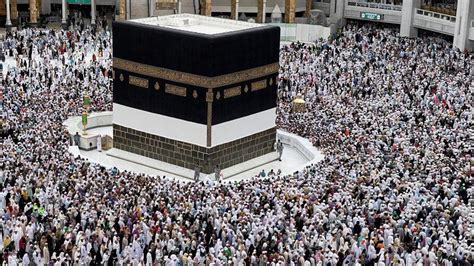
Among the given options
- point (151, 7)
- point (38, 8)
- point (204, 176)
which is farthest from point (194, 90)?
point (38, 8)

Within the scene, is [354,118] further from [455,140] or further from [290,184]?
[290,184]

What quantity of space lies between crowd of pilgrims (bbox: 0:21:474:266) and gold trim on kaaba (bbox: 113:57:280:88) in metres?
3.50

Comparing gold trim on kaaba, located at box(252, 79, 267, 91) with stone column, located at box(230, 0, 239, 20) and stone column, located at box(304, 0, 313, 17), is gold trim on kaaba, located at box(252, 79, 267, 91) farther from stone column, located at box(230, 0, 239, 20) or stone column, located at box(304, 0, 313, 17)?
stone column, located at box(304, 0, 313, 17)

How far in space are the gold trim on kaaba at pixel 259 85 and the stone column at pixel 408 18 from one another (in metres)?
24.4

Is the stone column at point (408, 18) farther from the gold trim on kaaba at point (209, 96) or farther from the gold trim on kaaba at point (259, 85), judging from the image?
the gold trim on kaaba at point (209, 96)

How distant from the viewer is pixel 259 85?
31.5 meters

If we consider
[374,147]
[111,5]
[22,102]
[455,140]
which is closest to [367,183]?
[374,147]

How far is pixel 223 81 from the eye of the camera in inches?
1173

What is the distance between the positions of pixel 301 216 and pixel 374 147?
7.10 metres

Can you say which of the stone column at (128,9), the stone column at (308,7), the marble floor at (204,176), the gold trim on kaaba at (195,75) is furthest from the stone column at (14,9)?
the gold trim on kaaba at (195,75)

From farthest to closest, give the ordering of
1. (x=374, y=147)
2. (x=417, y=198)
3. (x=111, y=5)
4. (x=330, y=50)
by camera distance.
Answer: (x=111, y=5), (x=330, y=50), (x=374, y=147), (x=417, y=198)

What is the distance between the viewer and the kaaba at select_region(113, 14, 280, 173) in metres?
29.7

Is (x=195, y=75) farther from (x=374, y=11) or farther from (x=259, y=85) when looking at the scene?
(x=374, y=11)

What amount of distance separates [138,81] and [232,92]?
3616 millimetres
